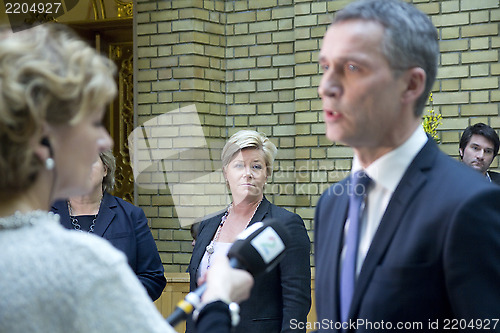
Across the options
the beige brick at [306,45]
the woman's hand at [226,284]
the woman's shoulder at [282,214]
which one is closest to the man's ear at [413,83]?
the woman's hand at [226,284]

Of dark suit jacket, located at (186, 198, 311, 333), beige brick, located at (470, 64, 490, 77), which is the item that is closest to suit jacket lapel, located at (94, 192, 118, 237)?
dark suit jacket, located at (186, 198, 311, 333)

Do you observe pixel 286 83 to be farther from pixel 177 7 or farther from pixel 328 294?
pixel 328 294

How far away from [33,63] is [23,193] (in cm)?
27

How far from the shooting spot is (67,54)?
144cm

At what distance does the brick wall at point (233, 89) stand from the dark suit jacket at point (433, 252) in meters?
4.32

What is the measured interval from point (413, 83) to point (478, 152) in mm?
3696

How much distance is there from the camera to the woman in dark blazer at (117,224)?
4.10 m

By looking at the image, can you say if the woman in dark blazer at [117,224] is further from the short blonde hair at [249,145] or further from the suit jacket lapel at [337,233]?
the suit jacket lapel at [337,233]

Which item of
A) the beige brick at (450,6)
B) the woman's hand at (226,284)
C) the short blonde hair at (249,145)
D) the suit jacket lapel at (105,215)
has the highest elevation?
the beige brick at (450,6)

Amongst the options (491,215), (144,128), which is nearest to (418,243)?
(491,215)

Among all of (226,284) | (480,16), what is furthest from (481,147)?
(226,284)

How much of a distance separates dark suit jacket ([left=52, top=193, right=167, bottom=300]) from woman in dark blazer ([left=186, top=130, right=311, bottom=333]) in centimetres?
30

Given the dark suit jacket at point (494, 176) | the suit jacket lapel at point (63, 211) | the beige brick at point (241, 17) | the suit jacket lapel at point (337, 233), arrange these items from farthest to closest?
the beige brick at point (241, 17)
the dark suit jacket at point (494, 176)
the suit jacket lapel at point (63, 211)
the suit jacket lapel at point (337, 233)

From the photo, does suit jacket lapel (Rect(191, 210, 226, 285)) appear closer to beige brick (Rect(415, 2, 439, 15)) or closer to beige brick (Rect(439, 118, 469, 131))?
beige brick (Rect(439, 118, 469, 131))
